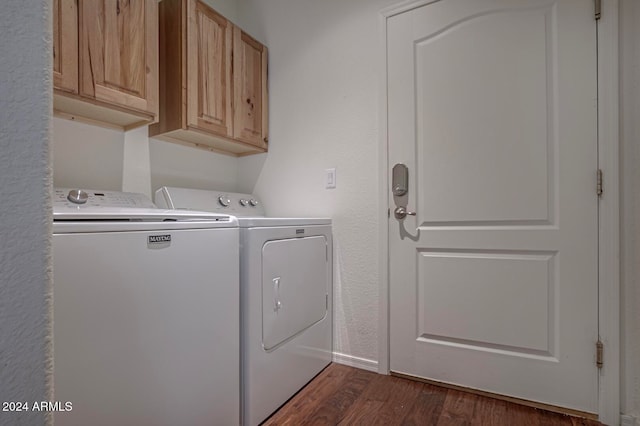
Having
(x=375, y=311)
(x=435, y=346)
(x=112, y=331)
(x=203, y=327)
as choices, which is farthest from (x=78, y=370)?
(x=435, y=346)

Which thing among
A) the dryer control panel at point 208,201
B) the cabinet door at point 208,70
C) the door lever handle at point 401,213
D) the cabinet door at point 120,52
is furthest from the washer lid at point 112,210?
the door lever handle at point 401,213

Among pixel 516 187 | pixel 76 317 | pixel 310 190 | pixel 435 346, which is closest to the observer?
pixel 76 317

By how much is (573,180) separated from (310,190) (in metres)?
1.34

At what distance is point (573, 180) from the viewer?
1.38 metres

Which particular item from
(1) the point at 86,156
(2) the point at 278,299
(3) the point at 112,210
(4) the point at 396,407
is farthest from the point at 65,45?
(4) the point at 396,407

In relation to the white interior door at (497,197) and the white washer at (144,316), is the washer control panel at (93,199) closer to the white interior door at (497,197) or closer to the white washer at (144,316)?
the white washer at (144,316)

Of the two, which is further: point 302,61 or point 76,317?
point 302,61

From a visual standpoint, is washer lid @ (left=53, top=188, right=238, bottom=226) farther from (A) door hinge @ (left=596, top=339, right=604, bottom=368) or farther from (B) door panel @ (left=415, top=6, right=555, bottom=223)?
(A) door hinge @ (left=596, top=339, right=604, bottom=368)

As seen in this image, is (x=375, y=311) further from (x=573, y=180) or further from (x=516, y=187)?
(x=573, y=180)

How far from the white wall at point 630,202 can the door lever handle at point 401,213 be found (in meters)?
0.87

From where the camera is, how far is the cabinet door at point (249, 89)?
192 centimetres

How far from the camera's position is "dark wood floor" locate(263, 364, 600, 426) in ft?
4.42

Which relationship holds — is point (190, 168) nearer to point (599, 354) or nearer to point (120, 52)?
point (120, 52)

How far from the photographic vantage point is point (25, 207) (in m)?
0.36
